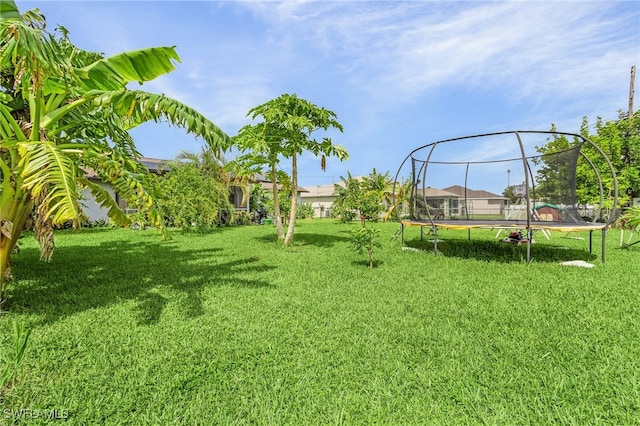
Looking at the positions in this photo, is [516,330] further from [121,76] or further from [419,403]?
[121,76]

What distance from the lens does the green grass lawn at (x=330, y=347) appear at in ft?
7.56

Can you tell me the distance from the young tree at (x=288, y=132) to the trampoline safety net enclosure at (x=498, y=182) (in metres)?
2.90

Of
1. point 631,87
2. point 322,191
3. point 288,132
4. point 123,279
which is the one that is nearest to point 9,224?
point 123,279

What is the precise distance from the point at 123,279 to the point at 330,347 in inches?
191

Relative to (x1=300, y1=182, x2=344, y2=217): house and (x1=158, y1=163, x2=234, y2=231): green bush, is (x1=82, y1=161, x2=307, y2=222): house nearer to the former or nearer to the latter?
(x1=158, y1=163, x2=234, y2=231): green bush

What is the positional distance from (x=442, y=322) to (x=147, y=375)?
10.6 feet

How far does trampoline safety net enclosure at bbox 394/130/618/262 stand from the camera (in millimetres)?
8453

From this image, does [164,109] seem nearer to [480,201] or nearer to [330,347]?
[330,347]

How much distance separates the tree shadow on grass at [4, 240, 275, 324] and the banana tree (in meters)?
0.83

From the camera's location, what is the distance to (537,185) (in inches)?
441

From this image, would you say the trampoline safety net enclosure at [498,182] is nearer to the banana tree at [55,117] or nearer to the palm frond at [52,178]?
the banana tree at [55,117]

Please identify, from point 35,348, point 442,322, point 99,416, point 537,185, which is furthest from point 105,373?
point 537,185

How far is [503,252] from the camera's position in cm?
884

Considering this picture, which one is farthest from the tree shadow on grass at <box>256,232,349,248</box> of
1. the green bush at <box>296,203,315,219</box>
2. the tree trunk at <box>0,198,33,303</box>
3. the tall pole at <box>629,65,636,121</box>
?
the tall pole at <box>629,65,636,121</box>
